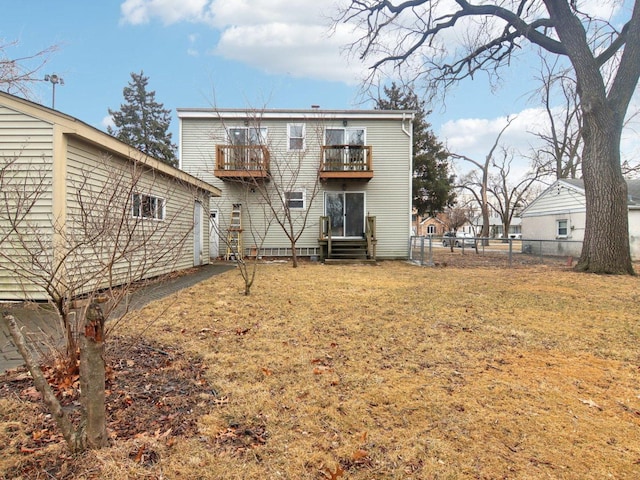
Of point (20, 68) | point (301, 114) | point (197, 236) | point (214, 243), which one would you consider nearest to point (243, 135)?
point (301, 114)

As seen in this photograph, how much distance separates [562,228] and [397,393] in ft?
62.9

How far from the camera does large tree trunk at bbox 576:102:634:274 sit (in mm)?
9656

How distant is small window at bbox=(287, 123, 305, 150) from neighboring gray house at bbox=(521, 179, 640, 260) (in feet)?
36.8

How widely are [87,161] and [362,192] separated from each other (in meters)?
9.90

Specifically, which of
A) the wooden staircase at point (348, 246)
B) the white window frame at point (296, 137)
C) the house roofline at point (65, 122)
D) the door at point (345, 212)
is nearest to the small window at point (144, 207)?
the house roofline at point (65, 122)

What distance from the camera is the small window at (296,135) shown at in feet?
46.0

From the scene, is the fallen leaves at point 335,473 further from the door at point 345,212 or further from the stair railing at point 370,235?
the door at point 345,212

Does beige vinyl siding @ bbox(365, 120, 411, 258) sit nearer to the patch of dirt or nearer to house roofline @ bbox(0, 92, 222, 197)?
house roofline @ bbox(0, 92, 222, 197)

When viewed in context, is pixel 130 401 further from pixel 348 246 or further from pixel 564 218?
pixel 564 218

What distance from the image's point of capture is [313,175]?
46.2ft

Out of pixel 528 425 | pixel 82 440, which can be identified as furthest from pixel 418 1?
pixel 82 440

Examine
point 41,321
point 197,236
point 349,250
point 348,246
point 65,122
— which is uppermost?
point 65,122

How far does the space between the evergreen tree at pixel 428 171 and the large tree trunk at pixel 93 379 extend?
24365 millimetres

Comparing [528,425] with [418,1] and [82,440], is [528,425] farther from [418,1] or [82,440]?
[418,1]
